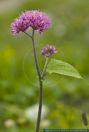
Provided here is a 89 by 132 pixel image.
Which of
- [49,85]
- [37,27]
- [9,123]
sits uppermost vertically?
[37,27]

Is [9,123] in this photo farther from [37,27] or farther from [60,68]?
[37,27]

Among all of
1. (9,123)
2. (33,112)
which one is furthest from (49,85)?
(33,112)

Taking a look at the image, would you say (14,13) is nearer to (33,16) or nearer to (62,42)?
(62,42)

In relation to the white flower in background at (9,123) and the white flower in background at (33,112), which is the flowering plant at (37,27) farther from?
the white flower in background at (33,112)

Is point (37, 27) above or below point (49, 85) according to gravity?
above

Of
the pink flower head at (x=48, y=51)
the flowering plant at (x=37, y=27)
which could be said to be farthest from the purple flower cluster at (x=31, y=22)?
the pink flower head at (x=48, y=51)

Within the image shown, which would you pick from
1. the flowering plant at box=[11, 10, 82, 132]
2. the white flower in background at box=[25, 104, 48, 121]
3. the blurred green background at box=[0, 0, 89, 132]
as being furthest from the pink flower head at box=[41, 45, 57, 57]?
the white flower in background at box=[25, 104, 48, 121]

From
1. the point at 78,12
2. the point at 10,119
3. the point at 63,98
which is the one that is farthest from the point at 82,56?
the point at 78,12
